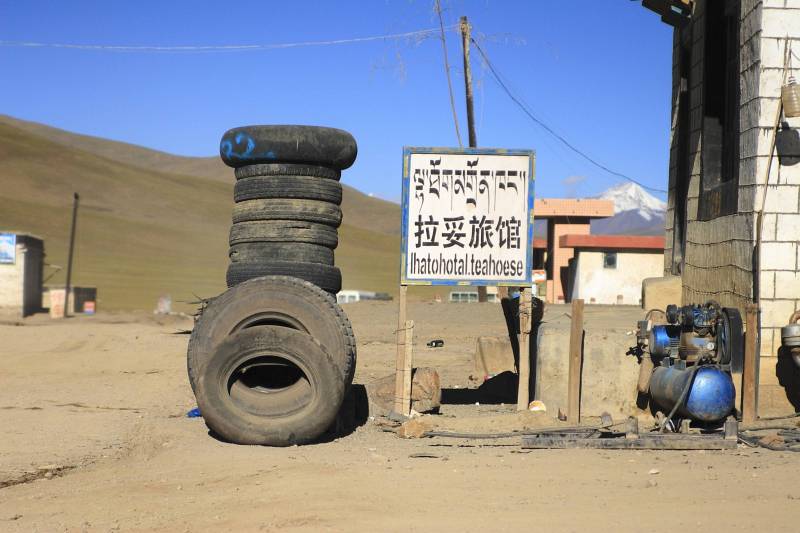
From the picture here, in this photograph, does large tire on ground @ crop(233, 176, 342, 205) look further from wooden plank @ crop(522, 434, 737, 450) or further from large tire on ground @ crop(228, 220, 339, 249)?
wooden plank @ crop(522, 434, 737, 450)

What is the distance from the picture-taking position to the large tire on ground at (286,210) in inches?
416

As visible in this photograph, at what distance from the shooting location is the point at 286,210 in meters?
10.6

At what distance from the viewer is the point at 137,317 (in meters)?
31.6

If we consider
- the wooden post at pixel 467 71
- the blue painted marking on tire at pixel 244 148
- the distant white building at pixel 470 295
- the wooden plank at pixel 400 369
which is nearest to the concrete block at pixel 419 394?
the wooden plank at pixel 400 369

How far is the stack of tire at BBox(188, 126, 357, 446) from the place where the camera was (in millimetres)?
8805

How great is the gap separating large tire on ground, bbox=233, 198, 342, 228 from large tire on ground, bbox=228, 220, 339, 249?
54 mm

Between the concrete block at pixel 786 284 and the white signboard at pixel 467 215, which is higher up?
the white signboard at pixel 467 215

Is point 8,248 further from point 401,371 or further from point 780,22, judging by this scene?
point 780,22

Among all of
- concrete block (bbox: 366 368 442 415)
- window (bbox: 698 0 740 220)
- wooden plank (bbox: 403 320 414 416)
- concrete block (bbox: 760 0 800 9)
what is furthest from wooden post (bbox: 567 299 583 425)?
concrete block (bbox: 760 0 800 9)

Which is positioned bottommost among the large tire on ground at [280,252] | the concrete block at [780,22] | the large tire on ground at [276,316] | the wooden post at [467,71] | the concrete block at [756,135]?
the large tire on ground at [276,316]

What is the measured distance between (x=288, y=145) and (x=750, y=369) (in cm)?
522

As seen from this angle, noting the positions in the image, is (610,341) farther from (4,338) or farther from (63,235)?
(63,235)

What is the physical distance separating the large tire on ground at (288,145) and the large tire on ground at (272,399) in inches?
97.1

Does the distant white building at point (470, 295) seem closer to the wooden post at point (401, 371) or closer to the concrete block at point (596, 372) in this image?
the concrete block at point (596, 372)
